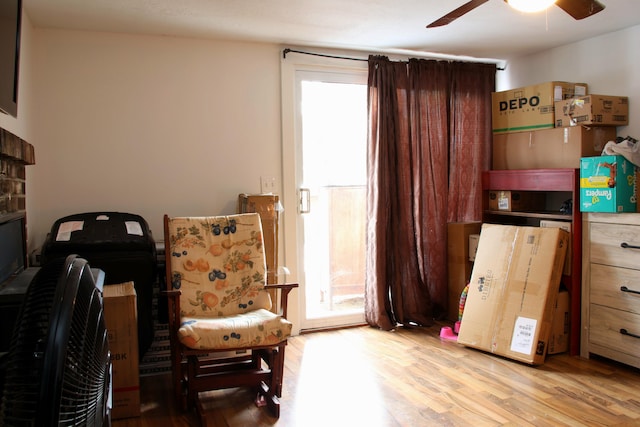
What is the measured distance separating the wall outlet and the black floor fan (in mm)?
3102

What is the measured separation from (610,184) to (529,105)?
963 millimetres

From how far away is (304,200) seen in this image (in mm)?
4145

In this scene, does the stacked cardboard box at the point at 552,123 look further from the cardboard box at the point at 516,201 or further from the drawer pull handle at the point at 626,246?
the drawer pull handle at the point at 626,246

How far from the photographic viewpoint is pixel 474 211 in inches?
174

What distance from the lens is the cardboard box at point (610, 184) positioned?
330 centimetres

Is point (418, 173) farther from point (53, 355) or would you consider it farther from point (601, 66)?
point (53, 355)

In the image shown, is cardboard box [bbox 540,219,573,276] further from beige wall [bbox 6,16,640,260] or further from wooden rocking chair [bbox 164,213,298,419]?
wooden rocking chair [bbox 164,213,298,419]

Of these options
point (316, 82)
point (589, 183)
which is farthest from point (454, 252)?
point (316, 82)

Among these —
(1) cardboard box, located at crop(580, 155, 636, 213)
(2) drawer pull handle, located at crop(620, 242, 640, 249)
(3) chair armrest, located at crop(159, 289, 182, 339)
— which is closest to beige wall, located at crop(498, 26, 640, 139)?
(1) cardboard box, located at crop(580, 155, 636, 213)

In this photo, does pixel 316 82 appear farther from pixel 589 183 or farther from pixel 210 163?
pixel 589 183

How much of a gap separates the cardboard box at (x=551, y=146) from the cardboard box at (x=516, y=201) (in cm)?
22

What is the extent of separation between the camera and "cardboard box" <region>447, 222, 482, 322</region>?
4258 millimetres

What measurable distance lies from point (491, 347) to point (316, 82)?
92.7 inches

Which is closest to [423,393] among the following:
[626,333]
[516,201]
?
[626,333]
